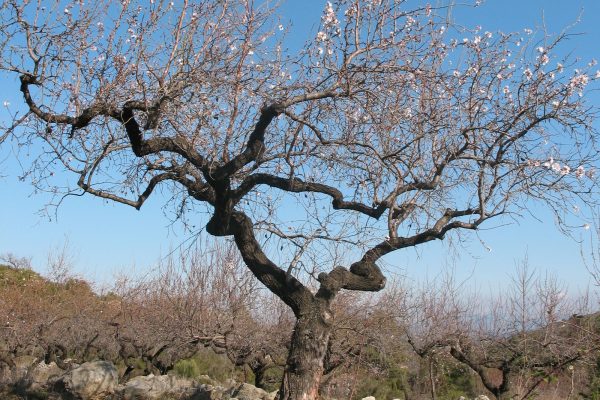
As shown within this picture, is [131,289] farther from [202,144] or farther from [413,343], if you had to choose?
[202,144]

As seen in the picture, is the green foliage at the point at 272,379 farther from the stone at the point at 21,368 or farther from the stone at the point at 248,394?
the stone at the point at 21,368

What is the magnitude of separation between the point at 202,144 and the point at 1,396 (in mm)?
9055

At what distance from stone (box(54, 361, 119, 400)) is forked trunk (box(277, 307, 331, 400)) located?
24.4ft

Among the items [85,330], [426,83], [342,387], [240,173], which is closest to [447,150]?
[426,83]

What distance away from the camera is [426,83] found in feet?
24.6

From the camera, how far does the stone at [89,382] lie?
45.3ft

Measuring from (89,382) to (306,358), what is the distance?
308 inches

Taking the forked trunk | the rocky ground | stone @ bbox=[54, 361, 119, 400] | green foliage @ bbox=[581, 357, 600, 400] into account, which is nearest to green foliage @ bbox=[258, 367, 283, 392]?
the rocky ground

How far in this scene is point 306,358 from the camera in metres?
7.54

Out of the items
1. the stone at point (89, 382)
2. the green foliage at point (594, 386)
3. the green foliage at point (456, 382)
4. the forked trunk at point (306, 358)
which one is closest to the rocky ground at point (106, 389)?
the stone at point (89, 382)

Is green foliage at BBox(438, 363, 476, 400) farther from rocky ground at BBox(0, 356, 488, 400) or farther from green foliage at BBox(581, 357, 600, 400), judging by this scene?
green foliage at BBox(581, 357, 600, 400)

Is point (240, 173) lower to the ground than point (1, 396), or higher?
higher

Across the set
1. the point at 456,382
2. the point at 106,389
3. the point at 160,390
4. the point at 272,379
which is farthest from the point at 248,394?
the point at 456,382

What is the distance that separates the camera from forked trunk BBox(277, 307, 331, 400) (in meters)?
7.49
